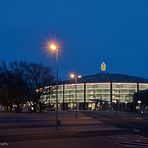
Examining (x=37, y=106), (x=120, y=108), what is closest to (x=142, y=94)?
(x=120, y=108)

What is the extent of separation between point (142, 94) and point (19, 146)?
6172 inches

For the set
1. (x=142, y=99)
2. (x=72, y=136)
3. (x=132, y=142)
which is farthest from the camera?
(x=142, y=99)

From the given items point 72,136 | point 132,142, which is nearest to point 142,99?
point 72,136

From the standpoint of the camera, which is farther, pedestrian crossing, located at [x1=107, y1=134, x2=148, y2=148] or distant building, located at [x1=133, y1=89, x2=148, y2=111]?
distant building, located at [x1=133, y1=89, x2=148, y2=111]

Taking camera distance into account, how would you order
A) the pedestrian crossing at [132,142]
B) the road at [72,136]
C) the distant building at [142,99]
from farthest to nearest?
the distant building at [142,99] → the road at [72,136] → the pedestrian crossing at [132,142]

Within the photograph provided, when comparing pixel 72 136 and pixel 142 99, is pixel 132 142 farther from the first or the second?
pixel 142 99

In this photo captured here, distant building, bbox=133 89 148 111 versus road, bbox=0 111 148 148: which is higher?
distant building, bbox=133 89 148 111

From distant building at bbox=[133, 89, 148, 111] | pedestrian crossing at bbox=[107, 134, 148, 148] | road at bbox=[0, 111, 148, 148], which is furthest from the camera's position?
distant building at bbox=[133, 89, 148, 111]

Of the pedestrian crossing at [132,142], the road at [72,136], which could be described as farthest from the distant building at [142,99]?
the pedestrian crossing at [132,142]

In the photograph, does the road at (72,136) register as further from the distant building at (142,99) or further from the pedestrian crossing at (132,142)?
the distant building at (142,99)

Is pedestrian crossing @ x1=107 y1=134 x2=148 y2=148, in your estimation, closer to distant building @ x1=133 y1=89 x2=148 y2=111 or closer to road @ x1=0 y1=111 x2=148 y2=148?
road @ x1=0 y1=111 x2=148 y2=148

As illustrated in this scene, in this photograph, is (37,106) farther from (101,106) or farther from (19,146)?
(19,146)

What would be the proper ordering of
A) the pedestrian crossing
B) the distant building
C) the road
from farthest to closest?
the distant building < the road < the pedestrian crossing

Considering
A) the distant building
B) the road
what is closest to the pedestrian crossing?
the road
